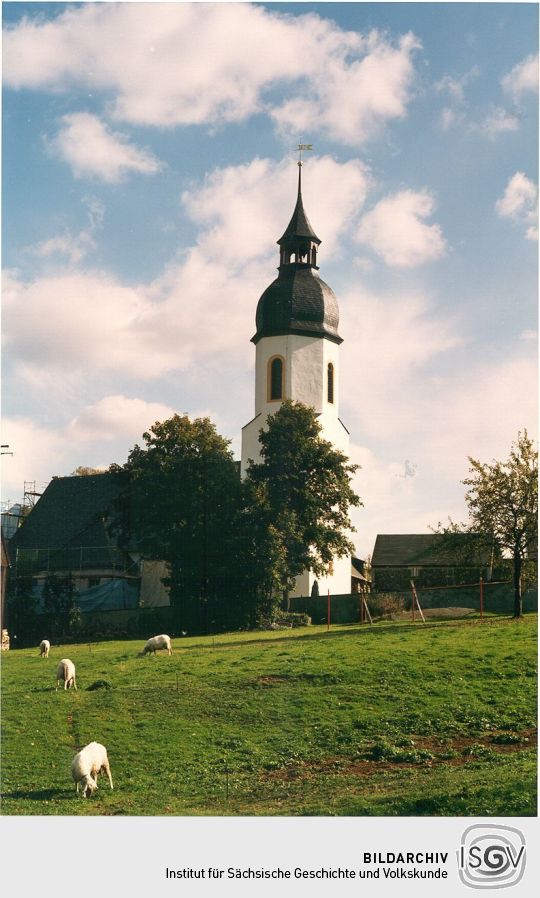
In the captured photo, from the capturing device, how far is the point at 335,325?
197ft

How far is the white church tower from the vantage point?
5844cm

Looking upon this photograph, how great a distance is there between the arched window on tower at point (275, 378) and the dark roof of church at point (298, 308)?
1587 mm

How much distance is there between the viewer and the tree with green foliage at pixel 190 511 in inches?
1596

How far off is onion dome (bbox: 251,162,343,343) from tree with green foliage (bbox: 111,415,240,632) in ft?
56.2

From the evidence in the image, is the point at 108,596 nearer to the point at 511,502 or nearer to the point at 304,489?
the point at 304,489

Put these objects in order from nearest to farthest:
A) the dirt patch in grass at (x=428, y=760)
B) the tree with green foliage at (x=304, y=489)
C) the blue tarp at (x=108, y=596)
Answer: the dirt patch in grass at (x=428, y=760), the tree with green foliage at (x=304, y=489), the blue tarp at (x=108, y=596)

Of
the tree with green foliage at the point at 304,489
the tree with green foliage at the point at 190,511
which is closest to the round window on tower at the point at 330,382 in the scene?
the tree with green foliage at the point at 304,489

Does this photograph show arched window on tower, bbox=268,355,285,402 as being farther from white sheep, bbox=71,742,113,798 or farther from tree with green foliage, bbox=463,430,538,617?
white sheep, bbox=71,742,113,798

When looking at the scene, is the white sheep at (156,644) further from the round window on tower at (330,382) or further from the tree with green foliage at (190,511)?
the round window on tower at (330,382)
